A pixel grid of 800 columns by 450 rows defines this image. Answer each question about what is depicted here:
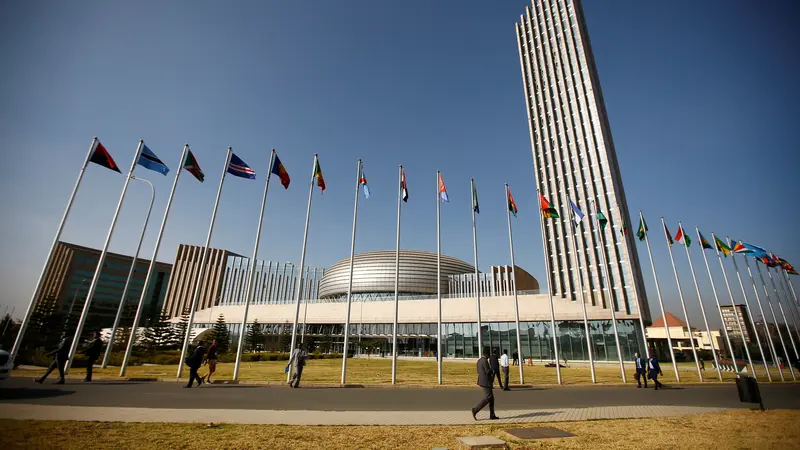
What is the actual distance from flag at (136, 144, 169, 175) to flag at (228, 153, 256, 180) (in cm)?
403

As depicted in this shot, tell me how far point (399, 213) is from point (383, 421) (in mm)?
15913

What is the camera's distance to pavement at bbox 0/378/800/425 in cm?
968

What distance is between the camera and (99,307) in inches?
4998

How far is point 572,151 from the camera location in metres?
63.8

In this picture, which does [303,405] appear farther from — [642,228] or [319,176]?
[642,228]

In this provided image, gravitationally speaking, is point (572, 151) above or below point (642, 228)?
above

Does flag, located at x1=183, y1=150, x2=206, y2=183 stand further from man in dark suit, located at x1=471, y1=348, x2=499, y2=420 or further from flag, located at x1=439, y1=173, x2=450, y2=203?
man in dark suit, located at x1=471, y1=348, x2=499, y2=420

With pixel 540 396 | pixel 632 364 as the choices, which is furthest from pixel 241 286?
pixel 540 396

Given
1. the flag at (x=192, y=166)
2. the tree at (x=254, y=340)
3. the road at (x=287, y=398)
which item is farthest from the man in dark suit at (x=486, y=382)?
the tree at (x=254, y=340)

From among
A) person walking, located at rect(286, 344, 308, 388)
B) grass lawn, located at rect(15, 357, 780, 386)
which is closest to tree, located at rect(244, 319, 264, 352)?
grass lawn, located at rect(15, 357, 780, 386)

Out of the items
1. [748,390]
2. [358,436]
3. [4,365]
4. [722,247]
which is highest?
[722,247]

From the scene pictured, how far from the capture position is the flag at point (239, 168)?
882 inches

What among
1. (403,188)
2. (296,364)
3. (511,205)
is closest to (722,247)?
(511,205)

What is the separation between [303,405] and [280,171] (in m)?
14.8
